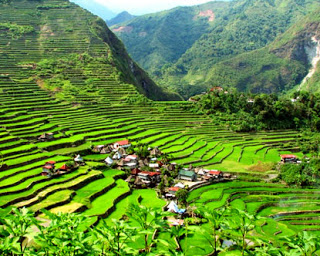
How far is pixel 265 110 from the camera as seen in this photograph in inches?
2518

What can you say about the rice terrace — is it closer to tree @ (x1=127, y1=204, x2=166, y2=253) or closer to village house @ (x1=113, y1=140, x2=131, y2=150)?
tree @ (x1=127, y1=204, x2=166, y2=253)

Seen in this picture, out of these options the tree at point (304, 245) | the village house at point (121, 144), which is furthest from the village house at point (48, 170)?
the tree at point (304, 245)

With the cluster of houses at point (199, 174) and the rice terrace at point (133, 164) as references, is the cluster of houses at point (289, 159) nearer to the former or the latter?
the rice terrace at point (133, 164)

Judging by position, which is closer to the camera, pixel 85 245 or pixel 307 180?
pixel 85 245

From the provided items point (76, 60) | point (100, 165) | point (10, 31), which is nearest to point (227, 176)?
point (100, 165)

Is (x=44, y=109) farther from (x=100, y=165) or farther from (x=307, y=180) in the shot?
(x=307, y=180)

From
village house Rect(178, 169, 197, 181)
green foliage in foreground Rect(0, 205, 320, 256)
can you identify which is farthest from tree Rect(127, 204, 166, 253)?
village house Rect(178, 169, 197, 181)

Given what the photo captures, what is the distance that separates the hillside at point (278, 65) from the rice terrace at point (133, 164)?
75.4 m

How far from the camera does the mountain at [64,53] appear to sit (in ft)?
213

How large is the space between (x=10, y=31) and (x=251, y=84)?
10233cm

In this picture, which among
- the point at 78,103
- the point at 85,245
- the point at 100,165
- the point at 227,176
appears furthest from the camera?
the point at 78,103

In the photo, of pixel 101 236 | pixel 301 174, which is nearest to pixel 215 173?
pixel 301 174

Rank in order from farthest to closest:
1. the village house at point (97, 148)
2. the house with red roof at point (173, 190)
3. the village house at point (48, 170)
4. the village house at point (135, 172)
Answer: the village house at point (97, 148) → the village house at point (135, 172) → the house with red roof at point (173, 190) → the village house at point (48, 170)

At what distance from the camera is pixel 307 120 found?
213 feet
